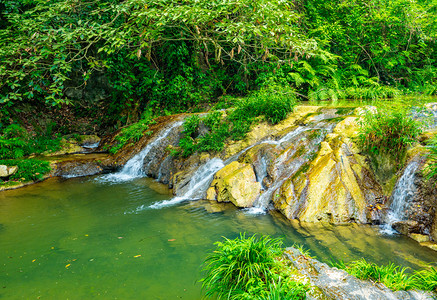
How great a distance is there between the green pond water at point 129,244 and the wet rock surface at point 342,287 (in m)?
1.28

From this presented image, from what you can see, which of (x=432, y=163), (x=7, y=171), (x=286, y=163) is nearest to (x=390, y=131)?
(x=432, y=163)

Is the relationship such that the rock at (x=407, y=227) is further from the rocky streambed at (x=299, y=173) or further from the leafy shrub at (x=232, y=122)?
the leafy shrub at (x=232, y=122)

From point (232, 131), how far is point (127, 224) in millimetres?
4361

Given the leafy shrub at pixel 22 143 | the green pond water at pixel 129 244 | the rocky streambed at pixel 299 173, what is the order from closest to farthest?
the green pond water at pixel 129 244 → the rocky streambed at pixel 299 173 → the leafy shrub at pixel 22 143

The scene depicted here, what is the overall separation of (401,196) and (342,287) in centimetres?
339

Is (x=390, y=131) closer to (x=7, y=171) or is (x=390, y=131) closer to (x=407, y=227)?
(x=407, y=227)

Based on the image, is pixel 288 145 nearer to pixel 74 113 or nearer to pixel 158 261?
pixel 158 261

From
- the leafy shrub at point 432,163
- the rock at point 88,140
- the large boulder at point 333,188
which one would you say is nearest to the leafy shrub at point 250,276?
the large boulder at point 333,188

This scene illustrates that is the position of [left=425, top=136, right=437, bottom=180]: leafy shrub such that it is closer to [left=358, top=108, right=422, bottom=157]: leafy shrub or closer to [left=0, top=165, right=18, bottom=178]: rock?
[left=358, top=108, right=422, bottom=157]: leafy shrub

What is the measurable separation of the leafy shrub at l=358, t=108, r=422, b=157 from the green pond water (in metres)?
1.84

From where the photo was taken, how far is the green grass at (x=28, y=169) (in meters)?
7.82

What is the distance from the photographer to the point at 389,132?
5.40 metres

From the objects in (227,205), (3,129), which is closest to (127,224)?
(227,205)

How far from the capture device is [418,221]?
14.9 ft
